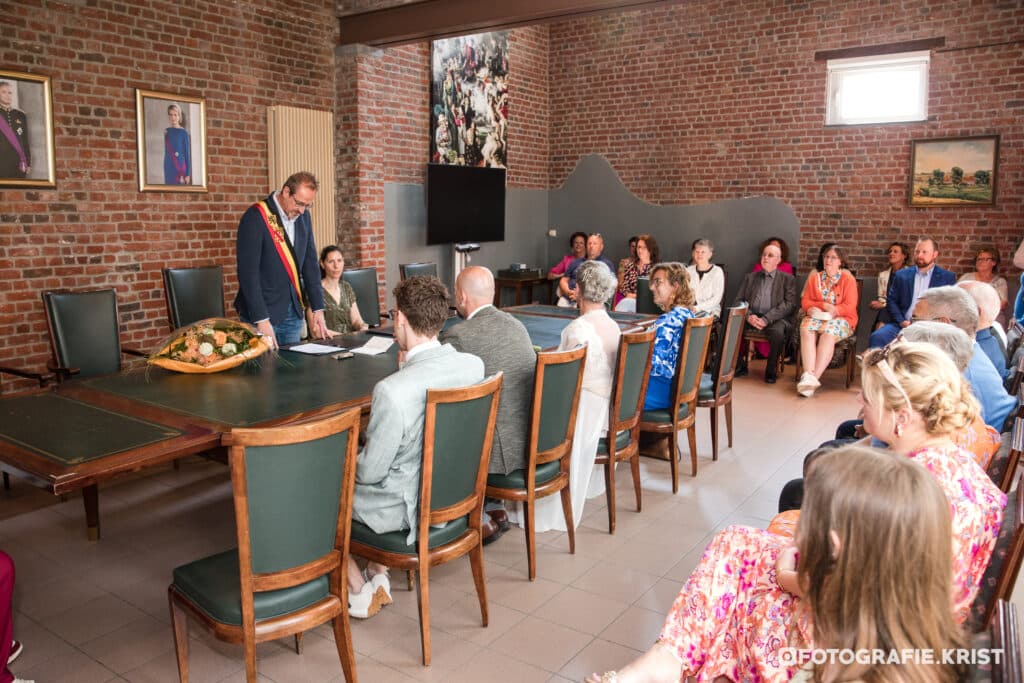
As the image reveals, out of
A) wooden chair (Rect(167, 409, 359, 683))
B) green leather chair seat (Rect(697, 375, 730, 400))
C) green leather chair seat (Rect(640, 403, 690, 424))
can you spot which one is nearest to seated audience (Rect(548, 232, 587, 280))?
green leather chair seat (Rect(697, 375, 730, 400))

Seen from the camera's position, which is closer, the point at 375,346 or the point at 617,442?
the point at 617,442

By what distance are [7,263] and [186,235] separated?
4.11 ft

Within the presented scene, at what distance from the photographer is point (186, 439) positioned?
2.54 m

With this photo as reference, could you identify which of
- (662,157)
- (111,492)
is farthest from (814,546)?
(662,157)

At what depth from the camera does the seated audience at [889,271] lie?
24.6 ft

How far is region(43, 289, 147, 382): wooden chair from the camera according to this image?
14.4 ft

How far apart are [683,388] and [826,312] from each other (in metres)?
3.54

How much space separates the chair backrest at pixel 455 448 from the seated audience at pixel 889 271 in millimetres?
5839

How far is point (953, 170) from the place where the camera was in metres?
7.49

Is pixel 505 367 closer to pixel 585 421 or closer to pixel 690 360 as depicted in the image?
pixel 585 421

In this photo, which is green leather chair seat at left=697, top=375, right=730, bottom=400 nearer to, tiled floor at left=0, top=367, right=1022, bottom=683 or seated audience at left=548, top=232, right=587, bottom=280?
tiled floor at left=0, top=367, right=1022, bottom=683

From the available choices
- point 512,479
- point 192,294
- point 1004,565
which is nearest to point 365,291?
point 192,294

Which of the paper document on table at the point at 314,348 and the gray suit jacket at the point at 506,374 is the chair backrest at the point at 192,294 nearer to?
the paper document on table at the point at 314,348

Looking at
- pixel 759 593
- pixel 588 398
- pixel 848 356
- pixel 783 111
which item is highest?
pixel 783 111
